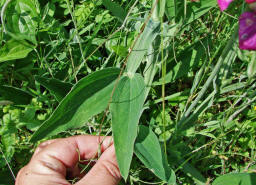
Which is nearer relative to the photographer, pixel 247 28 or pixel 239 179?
pixel 247 28

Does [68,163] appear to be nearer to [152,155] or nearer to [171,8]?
[152,155]

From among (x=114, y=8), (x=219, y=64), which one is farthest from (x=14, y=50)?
(x=219, y=64)

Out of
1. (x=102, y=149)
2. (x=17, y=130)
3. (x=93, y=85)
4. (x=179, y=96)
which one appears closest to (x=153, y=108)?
(x=179, y=96)

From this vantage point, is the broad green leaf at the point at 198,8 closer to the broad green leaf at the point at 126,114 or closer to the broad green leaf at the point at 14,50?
the broad green leaf at the point at 126,114

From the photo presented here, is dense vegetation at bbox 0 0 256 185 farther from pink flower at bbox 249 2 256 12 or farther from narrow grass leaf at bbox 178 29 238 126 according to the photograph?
pink flower at bbox 249 2 256 12

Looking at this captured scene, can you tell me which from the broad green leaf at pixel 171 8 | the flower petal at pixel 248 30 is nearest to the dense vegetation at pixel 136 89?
the broad green leaf at pixel 171 8

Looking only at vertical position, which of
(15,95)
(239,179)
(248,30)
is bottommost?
(239,179)
